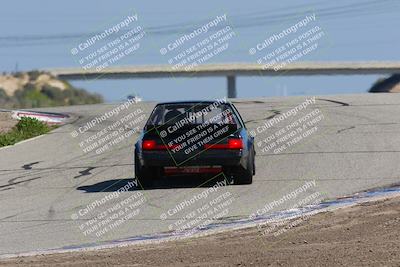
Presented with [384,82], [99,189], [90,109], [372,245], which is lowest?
[384,82]

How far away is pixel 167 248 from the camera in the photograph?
10.2 m

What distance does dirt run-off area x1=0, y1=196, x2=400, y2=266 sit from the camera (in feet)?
28.0

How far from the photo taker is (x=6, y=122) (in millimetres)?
27906

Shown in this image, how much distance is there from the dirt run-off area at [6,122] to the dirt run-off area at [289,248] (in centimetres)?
1596

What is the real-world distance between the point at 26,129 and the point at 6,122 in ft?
8.44

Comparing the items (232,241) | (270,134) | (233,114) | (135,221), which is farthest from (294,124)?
(232,241)

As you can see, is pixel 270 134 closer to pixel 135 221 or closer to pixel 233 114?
pixel 233 114

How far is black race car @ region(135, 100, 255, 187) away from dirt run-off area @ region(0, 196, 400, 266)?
142 inches

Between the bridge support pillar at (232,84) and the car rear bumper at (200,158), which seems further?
the bridge support pillar at (232,84)

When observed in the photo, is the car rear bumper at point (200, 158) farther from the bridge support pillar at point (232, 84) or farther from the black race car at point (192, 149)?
the bridge support pillar at point (232, 84)

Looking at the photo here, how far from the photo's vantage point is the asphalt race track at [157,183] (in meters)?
12.7

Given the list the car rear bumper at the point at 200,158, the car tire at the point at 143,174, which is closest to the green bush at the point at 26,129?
the car tire at the point at 143,174

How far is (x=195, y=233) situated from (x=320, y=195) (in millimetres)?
3288

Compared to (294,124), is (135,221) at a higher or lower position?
higher
